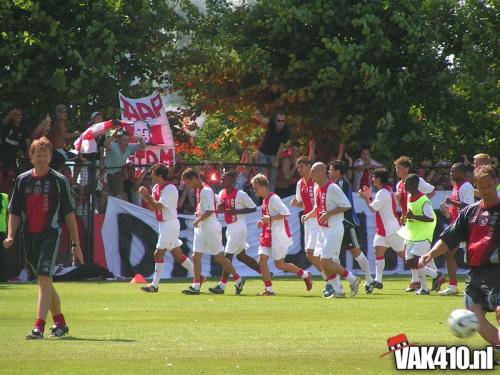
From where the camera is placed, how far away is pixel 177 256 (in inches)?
879

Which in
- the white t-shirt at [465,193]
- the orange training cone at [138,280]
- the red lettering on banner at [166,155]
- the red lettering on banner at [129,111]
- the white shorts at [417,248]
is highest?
the red lettering on banner at [129,111]

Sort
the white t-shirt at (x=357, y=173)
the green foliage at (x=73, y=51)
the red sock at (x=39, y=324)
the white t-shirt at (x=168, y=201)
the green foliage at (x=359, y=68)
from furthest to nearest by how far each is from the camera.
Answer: the green foliage at (x=359, y=68) < the white t-shirt at (x=357, y=173) < the green foliage at (x=73, y=51) < the white t-shirt at (x=168, y=201) < the red sock at (x=39, y=324)

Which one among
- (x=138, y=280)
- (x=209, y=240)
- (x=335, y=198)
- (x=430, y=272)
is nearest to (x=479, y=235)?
(x=335, y=198)

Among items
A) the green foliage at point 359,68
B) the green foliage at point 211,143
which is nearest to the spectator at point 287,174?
the green foliage at point 359,68

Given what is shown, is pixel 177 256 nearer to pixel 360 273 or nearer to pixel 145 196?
pixel 145 196

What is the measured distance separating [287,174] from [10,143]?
573 centimetres

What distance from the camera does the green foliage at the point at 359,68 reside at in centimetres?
2811

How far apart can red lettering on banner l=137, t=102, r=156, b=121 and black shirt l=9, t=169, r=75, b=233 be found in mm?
13023

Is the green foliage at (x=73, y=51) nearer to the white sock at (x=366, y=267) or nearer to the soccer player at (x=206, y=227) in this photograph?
the soccer player at (x=206, y=227)

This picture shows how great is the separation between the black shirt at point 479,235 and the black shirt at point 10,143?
14617mm

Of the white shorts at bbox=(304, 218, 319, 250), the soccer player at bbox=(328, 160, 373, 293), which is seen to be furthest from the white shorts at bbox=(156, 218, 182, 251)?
the soccer player at bbox=(328, 160, 373, 293)

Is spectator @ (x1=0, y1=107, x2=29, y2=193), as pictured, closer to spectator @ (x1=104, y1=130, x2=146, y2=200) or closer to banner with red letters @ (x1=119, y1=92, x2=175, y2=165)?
spectator @ (x1=104, y1=130, x2=146, y2=200)

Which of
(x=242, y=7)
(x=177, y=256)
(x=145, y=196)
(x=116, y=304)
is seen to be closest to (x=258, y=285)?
(x=177, y=256)

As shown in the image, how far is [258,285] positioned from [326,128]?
6131mm
